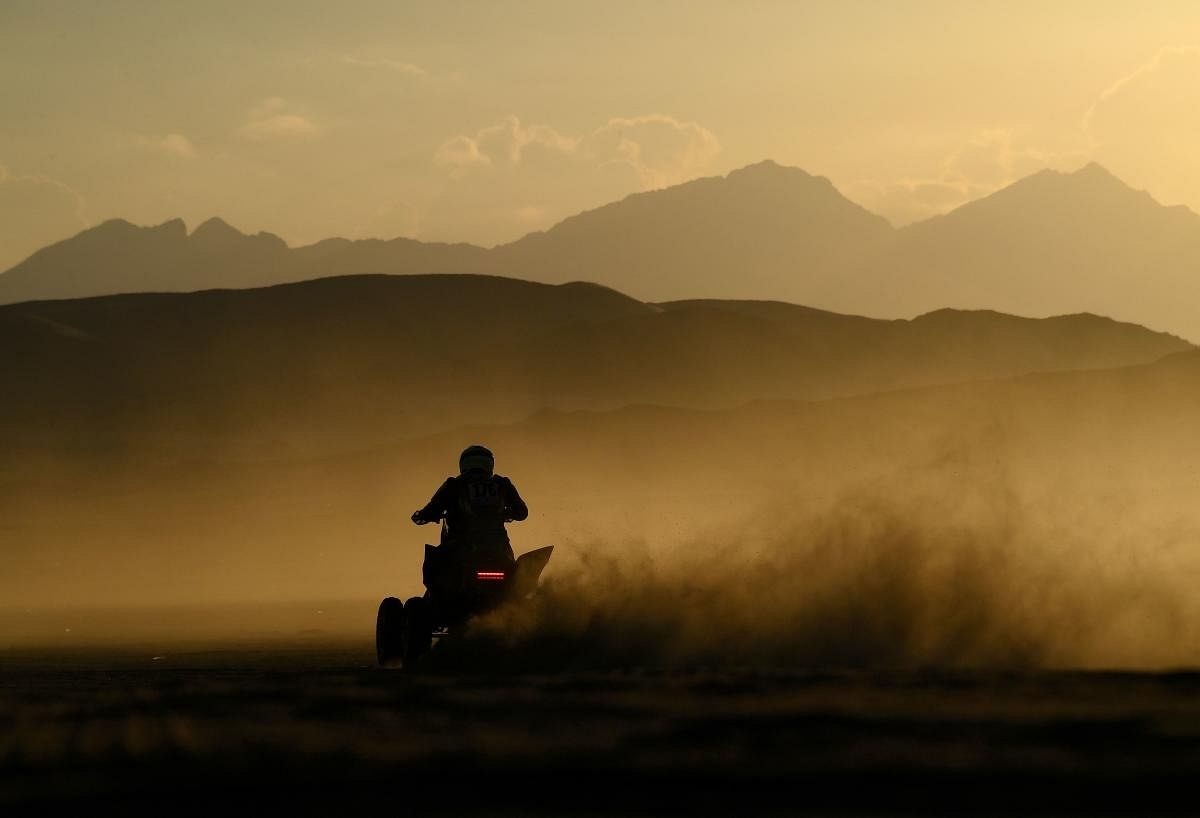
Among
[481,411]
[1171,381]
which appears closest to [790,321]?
[481,411]

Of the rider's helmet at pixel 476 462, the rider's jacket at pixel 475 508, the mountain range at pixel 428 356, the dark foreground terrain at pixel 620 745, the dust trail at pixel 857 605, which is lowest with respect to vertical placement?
the dark foreground terrain at pixel 620 745

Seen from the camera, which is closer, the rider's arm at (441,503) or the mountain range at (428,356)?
the rider's arm at (441,503)

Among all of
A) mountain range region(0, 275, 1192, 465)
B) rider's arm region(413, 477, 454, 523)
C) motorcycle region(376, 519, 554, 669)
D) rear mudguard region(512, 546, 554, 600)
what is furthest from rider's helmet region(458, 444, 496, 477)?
mountain range region(0, 275, 1192, 465)

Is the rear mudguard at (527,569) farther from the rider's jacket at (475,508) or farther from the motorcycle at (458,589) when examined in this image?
the rider's jacket at (475,508)

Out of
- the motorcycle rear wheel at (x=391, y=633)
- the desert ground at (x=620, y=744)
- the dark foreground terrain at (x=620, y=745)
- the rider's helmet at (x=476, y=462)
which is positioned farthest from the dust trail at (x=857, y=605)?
the dark foreground terrain at (x=620, y=745)

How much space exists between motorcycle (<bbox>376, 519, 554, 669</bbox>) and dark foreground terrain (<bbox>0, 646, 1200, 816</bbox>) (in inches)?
71.8

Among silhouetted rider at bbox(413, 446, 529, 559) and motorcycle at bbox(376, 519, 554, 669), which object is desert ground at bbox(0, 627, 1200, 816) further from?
silhouetted rider at bbox(413, 446, 529, 559)

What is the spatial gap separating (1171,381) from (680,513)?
47.3 meters

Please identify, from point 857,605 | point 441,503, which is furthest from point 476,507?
point 857,605

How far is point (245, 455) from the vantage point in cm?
11544

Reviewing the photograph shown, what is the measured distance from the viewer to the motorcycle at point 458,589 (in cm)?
1733

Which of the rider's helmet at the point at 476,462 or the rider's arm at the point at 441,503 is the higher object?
the rider's helmet at the point at 476,462

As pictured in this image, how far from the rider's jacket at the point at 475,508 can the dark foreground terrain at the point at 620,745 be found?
212 cm

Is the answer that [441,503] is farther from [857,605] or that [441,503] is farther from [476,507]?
[857,605]
